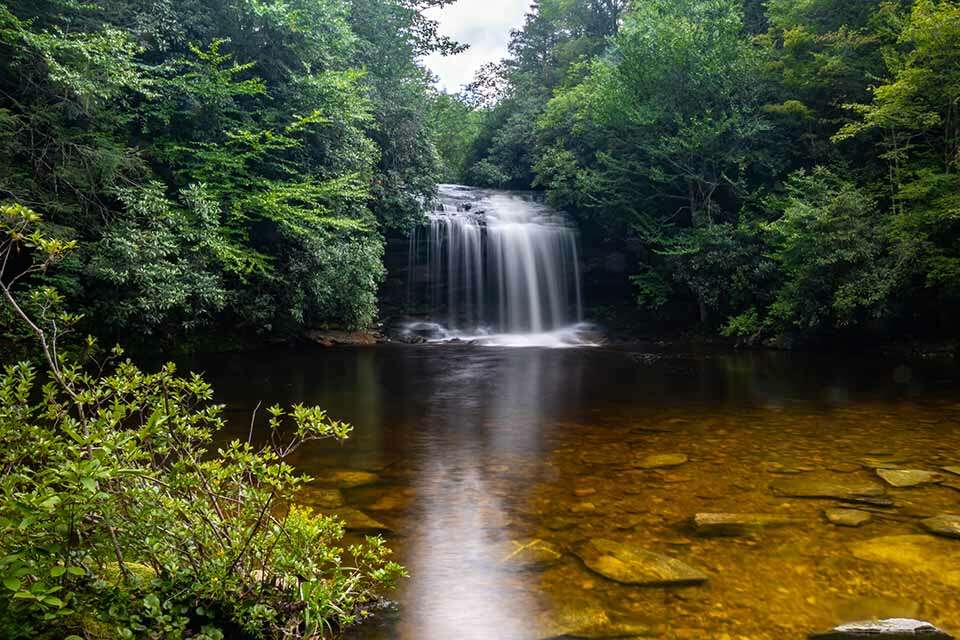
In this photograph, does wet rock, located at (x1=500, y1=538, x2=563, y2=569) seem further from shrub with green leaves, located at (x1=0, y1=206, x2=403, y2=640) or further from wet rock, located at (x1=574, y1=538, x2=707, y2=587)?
shrub with green leaves, located at (x1=0, y1=206, x2=403, y2=640)

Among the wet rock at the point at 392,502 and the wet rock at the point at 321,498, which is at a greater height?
the wet rock at the point at 321,498

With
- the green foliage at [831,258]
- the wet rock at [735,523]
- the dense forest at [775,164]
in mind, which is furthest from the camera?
the green foliage at [831,258]

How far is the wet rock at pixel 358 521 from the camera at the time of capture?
12.8ft

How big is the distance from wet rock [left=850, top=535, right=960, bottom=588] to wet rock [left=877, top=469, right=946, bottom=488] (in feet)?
3.77

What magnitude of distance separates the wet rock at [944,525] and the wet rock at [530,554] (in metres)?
2.52

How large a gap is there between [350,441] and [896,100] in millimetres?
13473

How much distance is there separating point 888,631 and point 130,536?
3188 millimetres

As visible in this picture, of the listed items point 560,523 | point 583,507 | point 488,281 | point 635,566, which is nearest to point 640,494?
point 583,507

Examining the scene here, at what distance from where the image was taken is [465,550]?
3.62 meters

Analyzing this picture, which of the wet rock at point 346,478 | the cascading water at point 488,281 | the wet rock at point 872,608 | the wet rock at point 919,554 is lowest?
the wet rock at point 872,608

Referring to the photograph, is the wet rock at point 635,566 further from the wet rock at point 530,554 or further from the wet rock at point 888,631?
the wet rock at point 888,631

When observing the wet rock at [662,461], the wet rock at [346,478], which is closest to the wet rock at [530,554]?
the wet rock at [346,478]

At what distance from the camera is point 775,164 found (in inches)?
665

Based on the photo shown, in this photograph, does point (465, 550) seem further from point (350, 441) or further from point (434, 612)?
point (350, 441)
